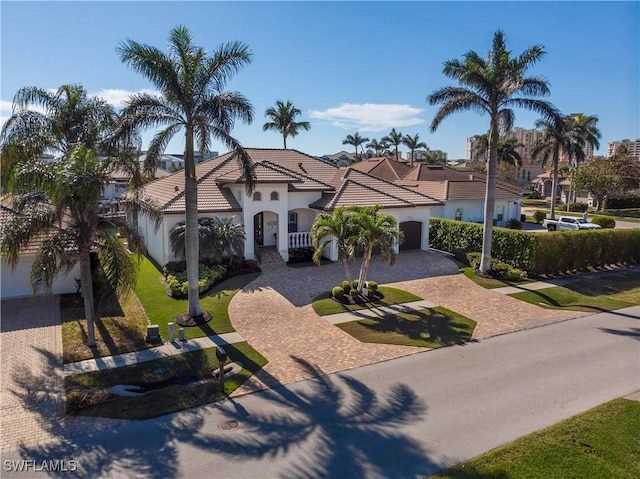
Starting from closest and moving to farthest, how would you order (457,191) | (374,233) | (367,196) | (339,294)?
(374,233), (339,294), (367,196), (457,191)

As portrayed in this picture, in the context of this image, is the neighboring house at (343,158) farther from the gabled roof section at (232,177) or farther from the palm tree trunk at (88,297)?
the palm tree trunk at (88,297)

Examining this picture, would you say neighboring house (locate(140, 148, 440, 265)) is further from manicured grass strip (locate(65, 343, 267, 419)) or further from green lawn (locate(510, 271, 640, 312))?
manicured grass strip (locate(65, 343, 267, 419))

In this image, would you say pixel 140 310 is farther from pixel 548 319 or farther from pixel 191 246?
pixel 548 319

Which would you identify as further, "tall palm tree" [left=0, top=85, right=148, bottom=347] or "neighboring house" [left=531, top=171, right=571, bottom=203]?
"neighboring house" [left=531, top=171, right=571, bottom=203]

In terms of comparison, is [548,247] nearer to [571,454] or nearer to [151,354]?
[571,454]

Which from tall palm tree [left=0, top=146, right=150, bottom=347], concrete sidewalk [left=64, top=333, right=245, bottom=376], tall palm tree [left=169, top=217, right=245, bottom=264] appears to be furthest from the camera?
tall palm tree [left=169, top=217, right=245, bottom=264]

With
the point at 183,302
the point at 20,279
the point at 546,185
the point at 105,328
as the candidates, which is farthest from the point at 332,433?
the point at 546,185

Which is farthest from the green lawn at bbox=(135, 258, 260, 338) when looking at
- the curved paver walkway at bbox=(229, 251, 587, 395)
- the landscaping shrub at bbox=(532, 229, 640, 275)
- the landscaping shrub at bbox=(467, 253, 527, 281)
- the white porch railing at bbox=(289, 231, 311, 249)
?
the landscaping shrub at bbox=(532, 229, 640, 275)
